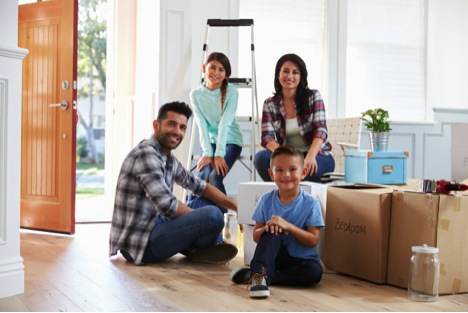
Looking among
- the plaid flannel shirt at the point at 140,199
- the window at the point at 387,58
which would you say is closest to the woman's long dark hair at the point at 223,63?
the plaid flannel shirt at the point at 140,199

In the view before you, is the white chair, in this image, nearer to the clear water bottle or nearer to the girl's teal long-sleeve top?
the girl's teal long-sleeve top

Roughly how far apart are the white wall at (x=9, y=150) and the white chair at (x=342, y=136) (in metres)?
2.55

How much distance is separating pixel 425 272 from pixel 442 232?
21 cm

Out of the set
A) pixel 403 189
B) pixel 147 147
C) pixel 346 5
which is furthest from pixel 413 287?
pixel 346 5

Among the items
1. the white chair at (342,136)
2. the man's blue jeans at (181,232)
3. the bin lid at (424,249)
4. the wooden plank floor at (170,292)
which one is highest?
the white chair at (342,136)

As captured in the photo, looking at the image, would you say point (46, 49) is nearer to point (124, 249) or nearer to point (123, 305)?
point (124, 249)

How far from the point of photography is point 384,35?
5977 mm

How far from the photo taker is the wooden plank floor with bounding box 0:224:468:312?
2434 mm

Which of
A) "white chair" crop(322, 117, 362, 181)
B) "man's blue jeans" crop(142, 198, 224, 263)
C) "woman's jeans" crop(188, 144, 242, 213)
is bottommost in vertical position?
"man's blue jeans" crop(142, 198, 224, 263)

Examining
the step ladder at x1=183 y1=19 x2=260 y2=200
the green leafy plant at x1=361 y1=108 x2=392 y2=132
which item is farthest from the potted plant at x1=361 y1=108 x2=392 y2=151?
the step ladder at x1=183 y1=19 x2=260 y2=200

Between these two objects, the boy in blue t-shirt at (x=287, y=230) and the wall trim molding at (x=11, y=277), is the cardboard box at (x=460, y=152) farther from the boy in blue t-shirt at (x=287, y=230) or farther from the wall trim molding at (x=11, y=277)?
the wall trim molding at (x=11, y=277)

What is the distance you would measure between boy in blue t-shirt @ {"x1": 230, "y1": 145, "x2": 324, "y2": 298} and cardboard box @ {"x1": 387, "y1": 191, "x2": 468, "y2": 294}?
14.6 inches

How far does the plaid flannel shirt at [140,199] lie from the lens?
328 centimetres

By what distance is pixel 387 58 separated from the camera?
600 centimetres
